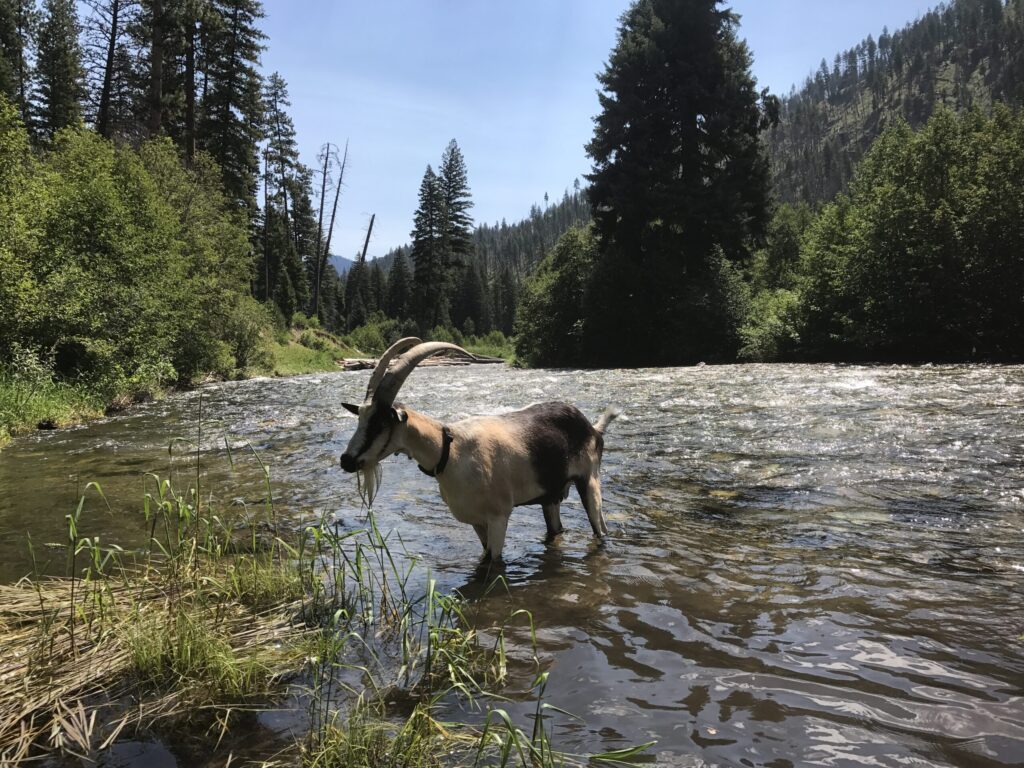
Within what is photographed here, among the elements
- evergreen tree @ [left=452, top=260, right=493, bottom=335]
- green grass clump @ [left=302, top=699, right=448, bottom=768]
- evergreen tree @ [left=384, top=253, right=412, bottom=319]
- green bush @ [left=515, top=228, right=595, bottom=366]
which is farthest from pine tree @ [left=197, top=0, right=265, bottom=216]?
evergreen tree @ [left=452, top=260, right=493, bottom=335]

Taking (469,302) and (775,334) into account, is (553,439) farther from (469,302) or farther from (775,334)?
(469,302)

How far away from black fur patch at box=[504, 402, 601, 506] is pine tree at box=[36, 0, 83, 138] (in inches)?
1979

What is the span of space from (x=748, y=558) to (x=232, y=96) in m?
48.3

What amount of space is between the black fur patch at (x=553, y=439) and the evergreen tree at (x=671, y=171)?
89.4 ft

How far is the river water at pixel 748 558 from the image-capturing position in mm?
2959

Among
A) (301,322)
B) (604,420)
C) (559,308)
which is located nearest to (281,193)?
(301,322)

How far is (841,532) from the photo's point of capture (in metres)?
5.94

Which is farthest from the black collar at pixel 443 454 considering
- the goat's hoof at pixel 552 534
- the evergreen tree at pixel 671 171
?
the evergreen tree at pixel 671 171

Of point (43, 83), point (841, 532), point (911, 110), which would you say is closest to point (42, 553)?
point (841, 532)

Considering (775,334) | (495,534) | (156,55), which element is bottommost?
(495,534)

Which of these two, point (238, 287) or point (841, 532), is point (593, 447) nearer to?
point (841, 532)

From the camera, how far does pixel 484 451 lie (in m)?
5.29

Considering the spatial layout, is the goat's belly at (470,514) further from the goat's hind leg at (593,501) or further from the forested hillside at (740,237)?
the forested hillside at (740,237)

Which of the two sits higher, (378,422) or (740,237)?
(740,237)
